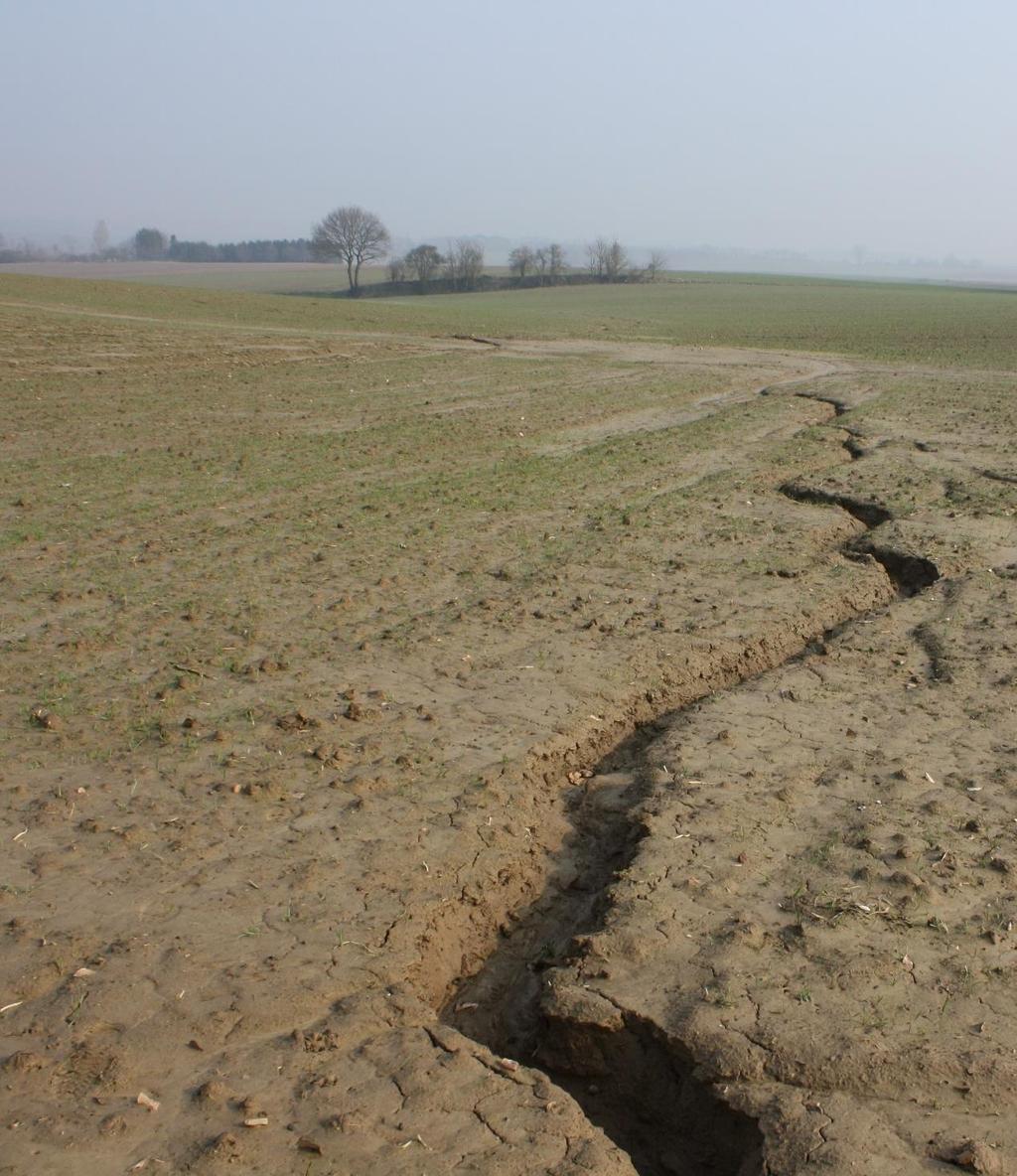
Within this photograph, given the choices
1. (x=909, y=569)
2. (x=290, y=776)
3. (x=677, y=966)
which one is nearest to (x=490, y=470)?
(x=909, y=569)

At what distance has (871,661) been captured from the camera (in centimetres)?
747

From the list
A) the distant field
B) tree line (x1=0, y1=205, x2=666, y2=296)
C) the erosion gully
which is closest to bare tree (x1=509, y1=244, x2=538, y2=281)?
tree line (x1=0, y1=205, x2=666, y2=296)

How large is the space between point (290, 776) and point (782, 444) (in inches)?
418

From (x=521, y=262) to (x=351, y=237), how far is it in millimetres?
12992

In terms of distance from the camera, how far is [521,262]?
3371 inches

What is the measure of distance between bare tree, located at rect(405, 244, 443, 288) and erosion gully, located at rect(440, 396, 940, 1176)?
76694mm

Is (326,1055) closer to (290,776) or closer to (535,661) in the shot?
(290,776)

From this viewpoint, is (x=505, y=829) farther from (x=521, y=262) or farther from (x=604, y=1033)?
(x=521, y=262)

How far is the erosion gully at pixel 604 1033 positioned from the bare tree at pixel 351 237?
76.3 meters

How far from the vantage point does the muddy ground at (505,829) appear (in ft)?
12.0

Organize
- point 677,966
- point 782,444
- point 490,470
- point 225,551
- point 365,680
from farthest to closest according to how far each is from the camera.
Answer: point 782,444, point 490,470, point 225,551, point 365,680, point 677,966

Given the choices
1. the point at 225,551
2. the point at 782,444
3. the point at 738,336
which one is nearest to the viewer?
the point at 225,551

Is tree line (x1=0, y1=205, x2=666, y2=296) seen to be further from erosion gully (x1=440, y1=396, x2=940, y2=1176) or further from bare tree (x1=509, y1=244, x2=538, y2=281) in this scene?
erosion gully (x1=440, y1=396, x2=940, y2=1176)

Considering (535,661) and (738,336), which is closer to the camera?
(535,661)
